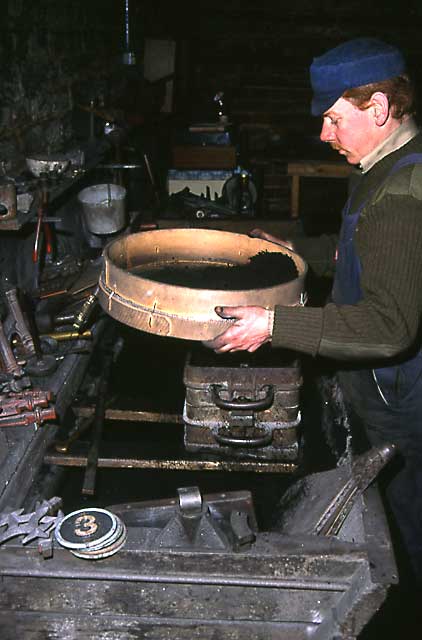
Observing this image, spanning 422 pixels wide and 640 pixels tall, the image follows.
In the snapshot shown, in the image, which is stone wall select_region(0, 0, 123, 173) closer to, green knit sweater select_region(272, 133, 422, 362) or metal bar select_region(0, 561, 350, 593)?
green knit sweater select_region(272, 133, 422, 362)

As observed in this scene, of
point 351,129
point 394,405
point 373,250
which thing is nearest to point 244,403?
point 373,250

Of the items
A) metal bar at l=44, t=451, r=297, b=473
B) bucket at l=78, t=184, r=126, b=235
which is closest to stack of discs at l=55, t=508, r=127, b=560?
metal bar at l=44, t=451, r=297, b=473

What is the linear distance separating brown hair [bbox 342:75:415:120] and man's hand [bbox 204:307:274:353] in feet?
3.10

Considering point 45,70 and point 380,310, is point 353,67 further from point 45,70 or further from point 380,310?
point 45,70

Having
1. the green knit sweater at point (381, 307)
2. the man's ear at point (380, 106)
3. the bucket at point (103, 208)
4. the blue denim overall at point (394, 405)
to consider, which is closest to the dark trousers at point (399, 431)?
the blue denim overall at point (394, 405)

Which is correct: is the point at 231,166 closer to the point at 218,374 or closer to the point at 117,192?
the point at 117,192

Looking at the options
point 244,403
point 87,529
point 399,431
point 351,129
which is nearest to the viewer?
point 87,529

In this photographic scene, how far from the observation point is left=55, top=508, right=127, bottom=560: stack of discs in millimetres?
1757

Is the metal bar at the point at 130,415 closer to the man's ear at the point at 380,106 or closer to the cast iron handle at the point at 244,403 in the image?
the cast iron handle at the point at 244,403

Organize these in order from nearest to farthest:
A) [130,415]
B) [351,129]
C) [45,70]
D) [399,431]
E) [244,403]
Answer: [244,403] < [351,129] < [130,415] < [399,431] < [45,70]

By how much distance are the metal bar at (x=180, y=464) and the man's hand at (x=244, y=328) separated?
57cm

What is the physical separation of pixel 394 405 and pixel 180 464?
3.68ft

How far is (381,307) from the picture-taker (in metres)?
2.11

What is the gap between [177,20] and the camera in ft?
30.5
